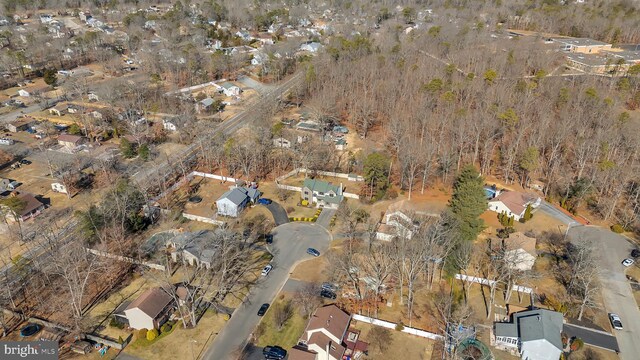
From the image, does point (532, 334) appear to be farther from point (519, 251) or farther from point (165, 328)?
point (165, 328)

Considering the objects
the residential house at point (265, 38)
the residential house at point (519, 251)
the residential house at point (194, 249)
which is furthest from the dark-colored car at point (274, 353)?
the residential house at point (265, 38)

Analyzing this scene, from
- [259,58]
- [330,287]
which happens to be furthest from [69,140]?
[259,58]

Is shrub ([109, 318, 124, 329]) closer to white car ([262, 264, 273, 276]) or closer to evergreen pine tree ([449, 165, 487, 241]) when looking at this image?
white car ([262, 264, 273, 276])

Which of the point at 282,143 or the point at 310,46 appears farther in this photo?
the point at 310,46

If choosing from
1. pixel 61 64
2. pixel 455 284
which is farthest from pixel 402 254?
pixel 61 64

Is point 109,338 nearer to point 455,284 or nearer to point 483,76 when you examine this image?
point 455,284

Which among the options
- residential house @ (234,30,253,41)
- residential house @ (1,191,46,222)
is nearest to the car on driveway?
residential house @ (1,191,46,222)
